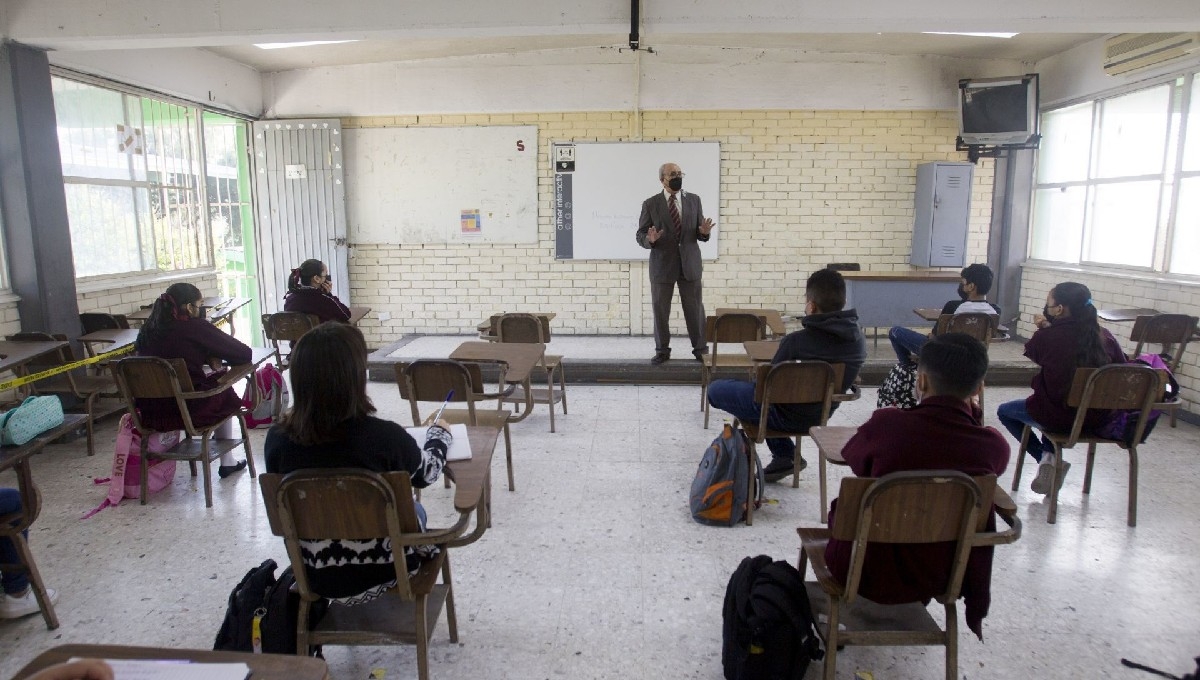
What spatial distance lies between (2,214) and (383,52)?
3.54 m

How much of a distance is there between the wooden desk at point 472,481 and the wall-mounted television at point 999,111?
6542 mm

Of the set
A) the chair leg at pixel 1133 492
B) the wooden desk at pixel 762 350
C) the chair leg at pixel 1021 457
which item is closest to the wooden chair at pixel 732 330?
the wooden desk at pixel 762 350

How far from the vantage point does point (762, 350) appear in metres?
4.16

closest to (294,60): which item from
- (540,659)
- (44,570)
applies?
(44,570)

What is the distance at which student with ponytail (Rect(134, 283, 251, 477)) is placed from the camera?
378 cm

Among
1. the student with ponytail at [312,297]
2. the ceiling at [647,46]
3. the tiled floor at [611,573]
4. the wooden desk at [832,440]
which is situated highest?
the ceiling at [647,46]

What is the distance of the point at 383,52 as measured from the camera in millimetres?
7160

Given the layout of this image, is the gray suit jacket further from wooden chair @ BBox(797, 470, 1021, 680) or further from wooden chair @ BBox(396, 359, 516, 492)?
wooden chair @ BBox(797, 470, 1021, 680)

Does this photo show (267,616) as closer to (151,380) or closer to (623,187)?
(151,380)

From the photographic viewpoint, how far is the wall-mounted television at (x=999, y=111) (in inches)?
277

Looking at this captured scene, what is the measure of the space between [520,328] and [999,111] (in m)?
5.34

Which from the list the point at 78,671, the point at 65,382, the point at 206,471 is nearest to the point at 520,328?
the point at 206,471

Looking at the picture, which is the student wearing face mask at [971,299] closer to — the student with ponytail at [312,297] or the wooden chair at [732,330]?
the wooden chair at [732,330]

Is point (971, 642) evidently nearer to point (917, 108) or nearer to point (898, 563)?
point (898, 563)
